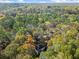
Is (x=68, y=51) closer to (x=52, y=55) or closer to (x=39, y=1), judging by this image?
(x=52, y=55)

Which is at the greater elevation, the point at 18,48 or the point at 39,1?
the point at 18,48

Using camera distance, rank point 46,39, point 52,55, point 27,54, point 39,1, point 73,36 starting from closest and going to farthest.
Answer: point 52,55 < point 27,54 < point 73,36 < point 46,39 < point 39,1

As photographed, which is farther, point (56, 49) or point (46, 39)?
point (46, 39)

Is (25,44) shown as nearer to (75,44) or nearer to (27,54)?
(27,54)

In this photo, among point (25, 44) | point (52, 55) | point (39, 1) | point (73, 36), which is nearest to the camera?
point (52, 55)

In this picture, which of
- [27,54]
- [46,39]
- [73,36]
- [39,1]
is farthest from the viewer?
[39,1]

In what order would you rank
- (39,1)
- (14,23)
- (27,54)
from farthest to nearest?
(39,1) < (14,23) < (27,54)

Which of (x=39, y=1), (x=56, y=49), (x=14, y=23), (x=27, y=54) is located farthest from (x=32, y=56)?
(x=39, y=1)

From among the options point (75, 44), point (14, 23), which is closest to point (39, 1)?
point (14, 23)

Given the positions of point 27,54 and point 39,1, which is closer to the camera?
point 27,54
